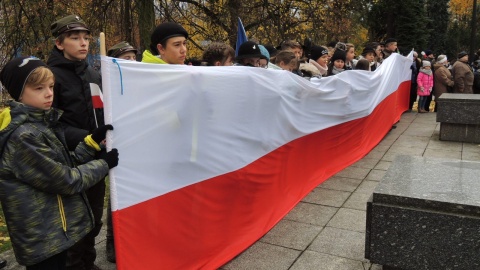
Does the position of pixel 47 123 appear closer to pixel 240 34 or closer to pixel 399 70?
pixel 240 34

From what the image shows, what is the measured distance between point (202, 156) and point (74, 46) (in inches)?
45.7

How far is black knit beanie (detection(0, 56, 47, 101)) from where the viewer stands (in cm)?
225

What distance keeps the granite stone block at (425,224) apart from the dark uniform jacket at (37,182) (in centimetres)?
181

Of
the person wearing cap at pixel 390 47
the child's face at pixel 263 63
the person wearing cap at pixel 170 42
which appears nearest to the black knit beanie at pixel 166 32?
the person wearing cap at pixel 170 42

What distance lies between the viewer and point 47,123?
234cm

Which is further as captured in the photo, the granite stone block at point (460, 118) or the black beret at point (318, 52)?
the granite stone block at point (460, 118)

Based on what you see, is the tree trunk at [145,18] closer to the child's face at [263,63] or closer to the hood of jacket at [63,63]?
the child's face at [263,63]

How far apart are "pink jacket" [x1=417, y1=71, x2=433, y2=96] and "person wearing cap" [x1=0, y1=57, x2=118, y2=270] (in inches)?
427

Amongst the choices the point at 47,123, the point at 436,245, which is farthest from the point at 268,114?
the point at 47,123

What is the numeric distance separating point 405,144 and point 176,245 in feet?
20.5

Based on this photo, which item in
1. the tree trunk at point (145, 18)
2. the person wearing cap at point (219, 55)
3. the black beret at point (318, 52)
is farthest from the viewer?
the tree trunk at point (145, 18)

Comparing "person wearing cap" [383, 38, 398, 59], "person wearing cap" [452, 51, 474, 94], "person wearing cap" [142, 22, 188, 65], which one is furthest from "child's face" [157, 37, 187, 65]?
"person wearing cap" [452, 51, 474, 94]

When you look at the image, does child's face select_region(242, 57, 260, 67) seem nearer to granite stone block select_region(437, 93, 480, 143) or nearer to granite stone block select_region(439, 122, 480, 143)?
granite stone block select_region(437, 93, 480, 143)

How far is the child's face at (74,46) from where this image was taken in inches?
116
